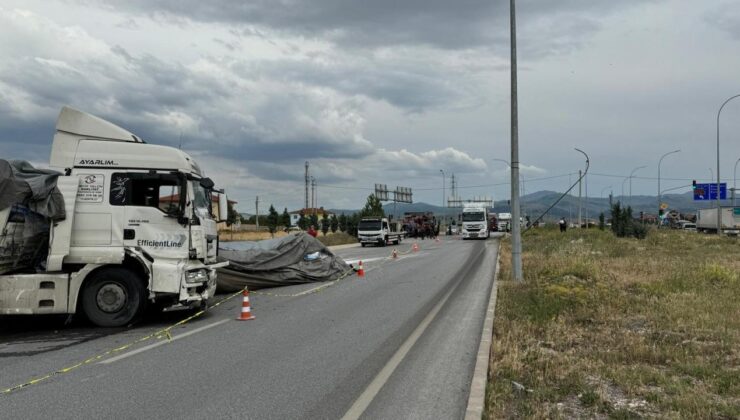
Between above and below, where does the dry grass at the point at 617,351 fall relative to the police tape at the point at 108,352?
above

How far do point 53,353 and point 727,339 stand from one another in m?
9.00

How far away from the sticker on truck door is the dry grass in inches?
272

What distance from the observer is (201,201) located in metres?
10.9

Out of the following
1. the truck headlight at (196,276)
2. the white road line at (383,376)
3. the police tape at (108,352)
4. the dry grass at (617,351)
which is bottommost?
the police tape at (108,352)

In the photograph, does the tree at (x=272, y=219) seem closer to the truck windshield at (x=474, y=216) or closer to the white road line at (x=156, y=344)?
the truck windshield at (x=474, y=216)

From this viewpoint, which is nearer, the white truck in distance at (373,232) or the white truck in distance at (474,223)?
the white truck in distance at (373,232)

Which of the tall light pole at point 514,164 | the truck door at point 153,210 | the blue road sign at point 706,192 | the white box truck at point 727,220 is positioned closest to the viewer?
the truck door at point 153,210

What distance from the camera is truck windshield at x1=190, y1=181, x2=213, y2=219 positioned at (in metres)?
10.5

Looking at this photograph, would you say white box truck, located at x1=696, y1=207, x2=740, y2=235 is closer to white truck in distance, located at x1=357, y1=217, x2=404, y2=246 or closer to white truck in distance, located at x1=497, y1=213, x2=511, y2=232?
white truck in distance, located at x1=497, y1=213, x2=511, y2=232

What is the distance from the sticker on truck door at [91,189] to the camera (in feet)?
32.2

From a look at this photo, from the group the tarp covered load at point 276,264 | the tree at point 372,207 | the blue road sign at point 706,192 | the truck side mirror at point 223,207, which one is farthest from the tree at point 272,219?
the truck side mirror at point 223,207

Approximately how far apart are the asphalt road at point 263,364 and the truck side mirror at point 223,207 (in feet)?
6.23

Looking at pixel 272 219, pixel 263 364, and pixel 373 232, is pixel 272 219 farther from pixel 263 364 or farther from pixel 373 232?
pixel 263 364

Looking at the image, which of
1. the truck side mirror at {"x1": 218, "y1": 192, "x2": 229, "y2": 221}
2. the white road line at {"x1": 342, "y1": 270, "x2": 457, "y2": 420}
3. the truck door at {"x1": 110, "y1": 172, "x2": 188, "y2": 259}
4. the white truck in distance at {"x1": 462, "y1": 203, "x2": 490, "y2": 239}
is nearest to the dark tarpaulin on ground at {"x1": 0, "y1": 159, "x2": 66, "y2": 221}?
the truck door at {"x1": 110, "y1": 172, "x2": 188, "y2": 259}
